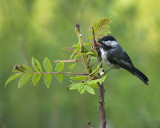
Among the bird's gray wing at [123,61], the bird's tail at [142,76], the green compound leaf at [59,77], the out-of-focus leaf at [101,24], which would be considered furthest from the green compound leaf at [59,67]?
the bird's gray wing at [123,61]

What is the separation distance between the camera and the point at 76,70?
4.40 m

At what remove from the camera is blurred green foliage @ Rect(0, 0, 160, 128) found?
13.2 ft

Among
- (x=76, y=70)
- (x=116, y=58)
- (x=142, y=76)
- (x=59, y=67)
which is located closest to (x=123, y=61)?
(x=116, y=58)

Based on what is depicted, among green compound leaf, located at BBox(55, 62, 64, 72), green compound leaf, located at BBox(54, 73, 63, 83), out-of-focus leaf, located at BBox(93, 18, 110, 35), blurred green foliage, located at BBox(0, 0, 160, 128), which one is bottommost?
blurred green foliage, located at BBox(0, 0, 160, 128)

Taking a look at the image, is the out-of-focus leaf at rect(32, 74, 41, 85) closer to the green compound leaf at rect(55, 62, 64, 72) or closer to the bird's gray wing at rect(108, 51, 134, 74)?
the green compound leaf at rect(55, 62, 64, 72)

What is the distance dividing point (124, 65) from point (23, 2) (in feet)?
6.47

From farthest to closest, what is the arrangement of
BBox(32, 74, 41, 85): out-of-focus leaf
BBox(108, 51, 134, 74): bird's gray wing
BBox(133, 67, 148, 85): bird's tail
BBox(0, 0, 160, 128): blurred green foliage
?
BBox(0, 0, 160, 128): blurred green foliage, BBox(108, 51, 134, 74): bird's gray wing, BBox(133, 67, 148, 85): bird's tail, BBox(32, 74, 41, 85): out-of-focus leaf

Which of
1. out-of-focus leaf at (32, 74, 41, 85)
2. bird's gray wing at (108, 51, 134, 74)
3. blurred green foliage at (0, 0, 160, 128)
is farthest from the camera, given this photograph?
blurred green foliage at (0, 0, 160, 128)

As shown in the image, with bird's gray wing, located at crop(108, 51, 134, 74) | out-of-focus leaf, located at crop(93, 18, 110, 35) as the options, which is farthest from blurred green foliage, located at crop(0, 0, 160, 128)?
out-of-focus leaf, located at crop(93, 18, 110, 35)

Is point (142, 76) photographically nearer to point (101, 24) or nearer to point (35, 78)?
point (101, 24)

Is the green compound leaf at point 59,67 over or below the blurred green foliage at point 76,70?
over

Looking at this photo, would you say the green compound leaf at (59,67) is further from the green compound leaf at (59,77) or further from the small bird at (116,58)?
the small bird at (116,58)

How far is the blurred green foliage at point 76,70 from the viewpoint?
13.2 feet

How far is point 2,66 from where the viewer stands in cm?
443
